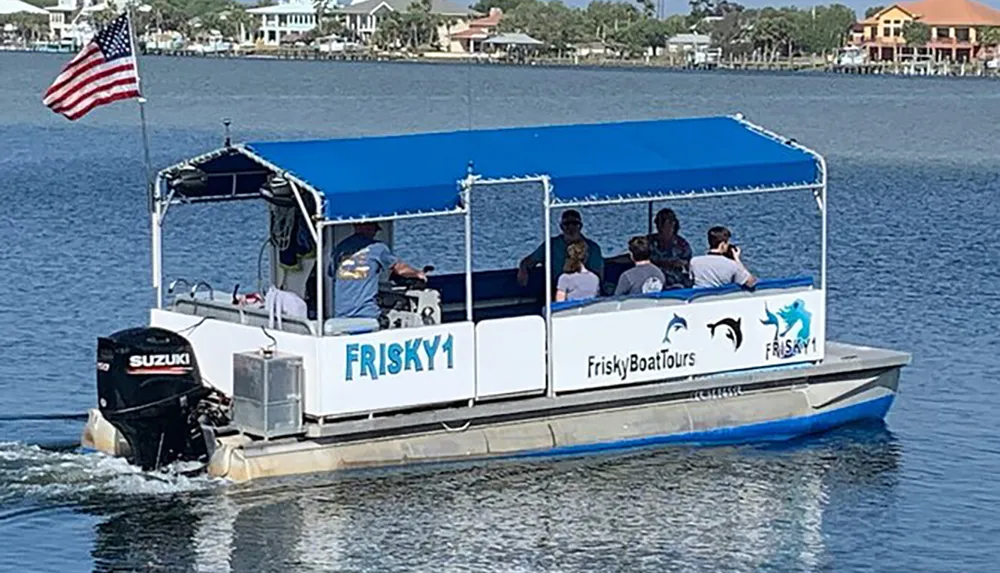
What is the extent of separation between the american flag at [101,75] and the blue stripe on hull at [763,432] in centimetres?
480

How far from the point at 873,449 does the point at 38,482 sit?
7798 millimetres

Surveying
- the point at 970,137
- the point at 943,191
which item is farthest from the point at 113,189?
the point at 970,137

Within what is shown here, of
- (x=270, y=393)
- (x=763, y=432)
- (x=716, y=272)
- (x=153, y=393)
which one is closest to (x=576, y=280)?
(x=716, y=272)

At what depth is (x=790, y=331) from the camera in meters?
21.3

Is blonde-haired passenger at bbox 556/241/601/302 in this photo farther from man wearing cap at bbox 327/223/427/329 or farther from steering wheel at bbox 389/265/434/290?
man wearing cap at bbox 327/223/427/329

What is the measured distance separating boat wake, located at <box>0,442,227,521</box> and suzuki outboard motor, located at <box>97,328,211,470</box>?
0.71 feet

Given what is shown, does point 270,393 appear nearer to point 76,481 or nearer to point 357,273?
point 357,273

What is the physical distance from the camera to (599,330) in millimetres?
20078

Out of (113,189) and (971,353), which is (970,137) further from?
(971,353)

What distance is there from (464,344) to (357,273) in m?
1.10

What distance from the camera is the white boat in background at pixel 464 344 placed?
731 inches

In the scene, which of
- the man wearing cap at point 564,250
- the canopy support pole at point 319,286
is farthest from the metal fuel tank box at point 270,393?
the man wearing cap at point 564,250

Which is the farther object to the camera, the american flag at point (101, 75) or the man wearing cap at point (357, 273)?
the american flag at point (101, 75)

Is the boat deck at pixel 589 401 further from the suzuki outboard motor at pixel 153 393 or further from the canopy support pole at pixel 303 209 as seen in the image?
the canopy support pole at pixel 303 209
